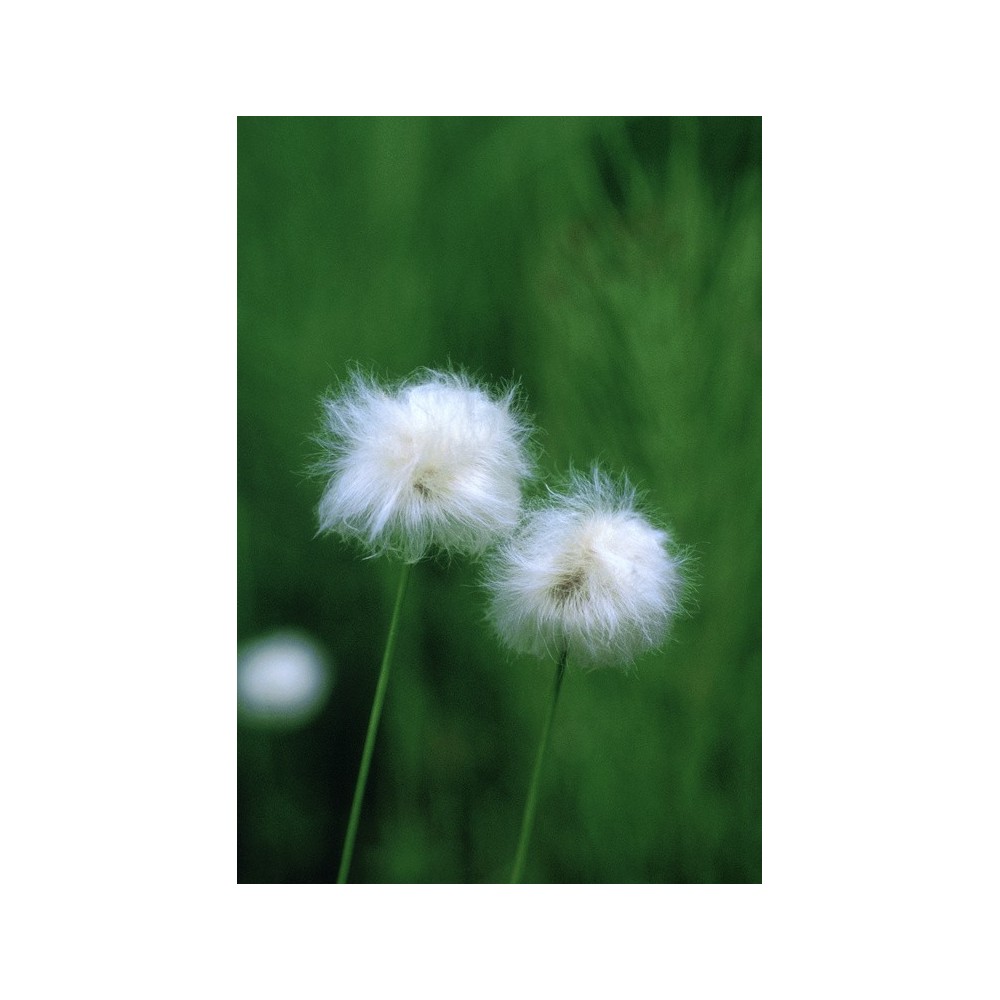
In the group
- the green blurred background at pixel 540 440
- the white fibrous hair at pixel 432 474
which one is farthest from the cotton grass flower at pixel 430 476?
the green blurred background at pixel 540 440

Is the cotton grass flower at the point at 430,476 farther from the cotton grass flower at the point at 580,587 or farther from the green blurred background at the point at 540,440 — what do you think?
the green blurred background at the point at 540,440

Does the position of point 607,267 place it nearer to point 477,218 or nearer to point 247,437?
point 477,218

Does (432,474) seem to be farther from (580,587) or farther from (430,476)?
(580,587)

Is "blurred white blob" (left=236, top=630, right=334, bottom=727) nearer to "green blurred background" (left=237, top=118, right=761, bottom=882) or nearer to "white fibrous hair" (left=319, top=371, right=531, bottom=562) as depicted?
"green blurred background" (left=237, top=118, right=761, bottom=882)

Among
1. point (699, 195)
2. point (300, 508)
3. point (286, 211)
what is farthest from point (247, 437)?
point (699, 195)

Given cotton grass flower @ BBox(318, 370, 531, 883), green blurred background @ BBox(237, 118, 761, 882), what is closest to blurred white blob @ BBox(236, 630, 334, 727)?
green blurred background @ BBox(237, 118, 761, 882)

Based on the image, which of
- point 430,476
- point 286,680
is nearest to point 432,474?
point 430,476

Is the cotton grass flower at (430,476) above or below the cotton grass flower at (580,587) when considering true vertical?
above
